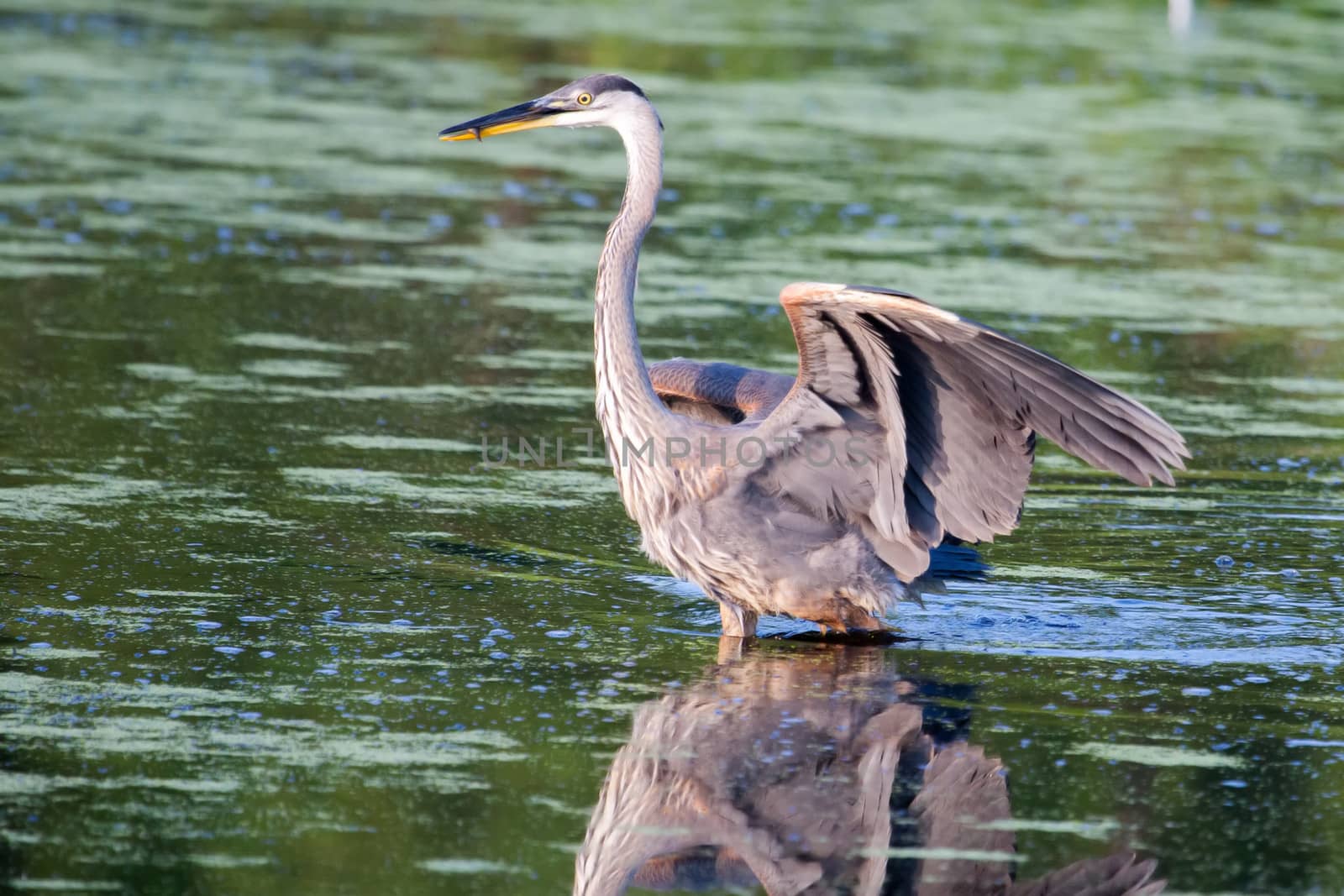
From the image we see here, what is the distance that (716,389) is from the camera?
7641mm

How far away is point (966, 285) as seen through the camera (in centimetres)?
1240

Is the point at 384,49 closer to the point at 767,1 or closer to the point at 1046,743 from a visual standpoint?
the point at 767,1

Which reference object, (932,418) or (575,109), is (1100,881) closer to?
(932,418)

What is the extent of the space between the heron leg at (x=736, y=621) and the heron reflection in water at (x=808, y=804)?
0.54 metres

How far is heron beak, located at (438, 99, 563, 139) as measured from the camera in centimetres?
731

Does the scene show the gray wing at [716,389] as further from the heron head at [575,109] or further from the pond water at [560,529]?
the heron head at [575,109]

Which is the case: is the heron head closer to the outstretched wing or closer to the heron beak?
the heron beak

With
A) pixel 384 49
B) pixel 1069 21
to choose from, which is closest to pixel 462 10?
pixel 384 49

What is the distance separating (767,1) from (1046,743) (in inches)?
922

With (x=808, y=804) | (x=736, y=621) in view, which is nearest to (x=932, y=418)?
(x=736, y=621)

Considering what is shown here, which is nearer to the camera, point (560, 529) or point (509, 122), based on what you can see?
point (509, 122)

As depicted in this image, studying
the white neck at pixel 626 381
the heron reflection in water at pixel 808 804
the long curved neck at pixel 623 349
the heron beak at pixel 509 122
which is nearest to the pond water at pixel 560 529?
the heron reflection in water at pixel 808 804

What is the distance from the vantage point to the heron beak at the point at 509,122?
24.0 feet

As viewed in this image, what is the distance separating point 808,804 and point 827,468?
186cm
